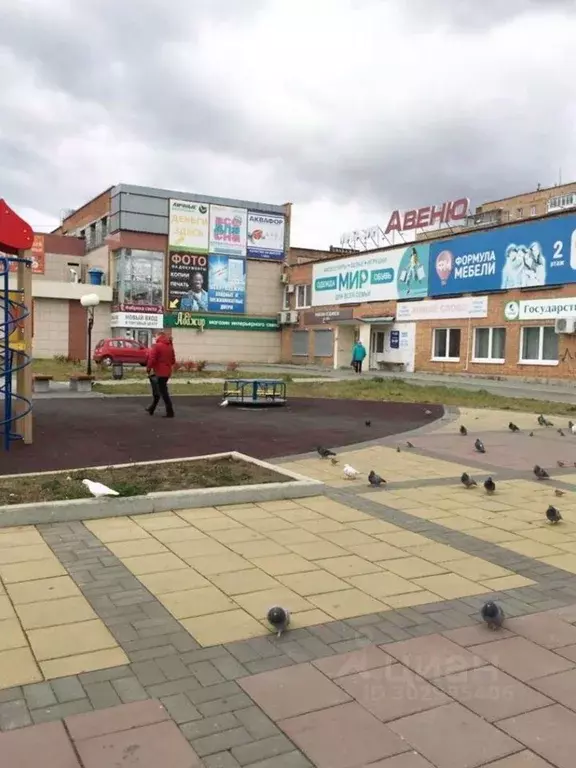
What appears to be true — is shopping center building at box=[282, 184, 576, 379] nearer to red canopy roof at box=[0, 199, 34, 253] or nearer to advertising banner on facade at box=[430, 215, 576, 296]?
advertising banner on facade at box=[430, 215, 576, 296]

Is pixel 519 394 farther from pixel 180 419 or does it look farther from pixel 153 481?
pixel 153 481

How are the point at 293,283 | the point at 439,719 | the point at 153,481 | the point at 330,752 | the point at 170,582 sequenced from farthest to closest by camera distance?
the point at 293,283
the point at 153,481
the point at 170,582
the point at 439,719
the point at 330,752

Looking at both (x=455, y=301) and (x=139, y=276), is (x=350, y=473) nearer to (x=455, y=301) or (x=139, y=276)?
(x=455, y=301)

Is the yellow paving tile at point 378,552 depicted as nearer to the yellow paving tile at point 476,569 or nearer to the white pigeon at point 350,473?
the yellow paving tile at point 476,569

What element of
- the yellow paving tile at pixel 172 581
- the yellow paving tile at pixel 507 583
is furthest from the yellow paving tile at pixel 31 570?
the yellow paving tile at pixel 507 583

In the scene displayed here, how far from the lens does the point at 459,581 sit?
15.3 ft

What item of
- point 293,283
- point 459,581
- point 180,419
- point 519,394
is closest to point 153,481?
point 459,581

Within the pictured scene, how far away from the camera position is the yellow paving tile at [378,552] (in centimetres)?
513

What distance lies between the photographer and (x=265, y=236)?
47.3 meters

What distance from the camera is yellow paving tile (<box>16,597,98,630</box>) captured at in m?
3.86

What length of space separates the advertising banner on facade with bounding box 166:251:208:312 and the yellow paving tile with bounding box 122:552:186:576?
40.4 metres

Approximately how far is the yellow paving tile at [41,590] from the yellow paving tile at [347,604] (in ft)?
4.84

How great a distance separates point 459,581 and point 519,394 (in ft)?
63.9

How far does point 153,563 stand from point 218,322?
4178 cm
